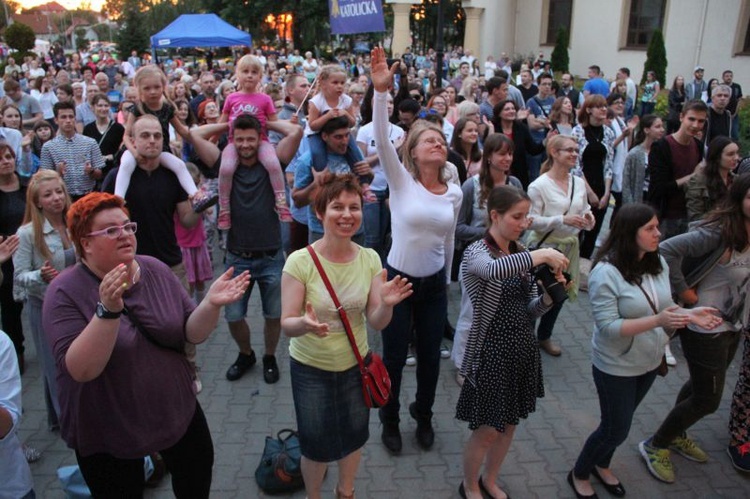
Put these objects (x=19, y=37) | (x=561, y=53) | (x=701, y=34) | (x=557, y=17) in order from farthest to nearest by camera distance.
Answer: (x=19, y=37), (x=557, y=17), (x=561, y=53), (x=701, y=34)

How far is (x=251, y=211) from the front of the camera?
14.8 feet

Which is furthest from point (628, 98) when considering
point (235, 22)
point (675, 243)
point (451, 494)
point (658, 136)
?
point (235, 22)

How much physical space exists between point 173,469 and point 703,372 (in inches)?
124

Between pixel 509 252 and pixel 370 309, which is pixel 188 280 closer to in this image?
pixel 370 309

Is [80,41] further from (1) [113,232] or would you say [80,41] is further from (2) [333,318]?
(2) [333,318]

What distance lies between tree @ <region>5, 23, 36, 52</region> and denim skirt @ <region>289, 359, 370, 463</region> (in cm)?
3901

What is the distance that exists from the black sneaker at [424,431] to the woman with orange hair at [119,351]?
179 cm

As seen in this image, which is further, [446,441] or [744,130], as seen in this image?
[744,130]

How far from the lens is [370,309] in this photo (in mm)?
3021

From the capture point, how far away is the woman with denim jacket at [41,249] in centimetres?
381

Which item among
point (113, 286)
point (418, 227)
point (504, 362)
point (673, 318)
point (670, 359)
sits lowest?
point (670, 359)

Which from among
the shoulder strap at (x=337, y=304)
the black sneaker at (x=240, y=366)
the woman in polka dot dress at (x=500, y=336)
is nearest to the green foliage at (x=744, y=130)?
the woman in polka dot dress at (x=500, y=336)

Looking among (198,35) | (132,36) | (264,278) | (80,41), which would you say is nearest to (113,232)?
(264,278)

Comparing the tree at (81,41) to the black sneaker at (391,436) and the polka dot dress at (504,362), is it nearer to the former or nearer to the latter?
the black sneaker at (391,436)
